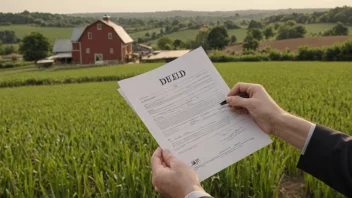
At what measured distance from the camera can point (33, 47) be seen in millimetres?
57625

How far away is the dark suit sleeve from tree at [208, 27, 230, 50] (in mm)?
64347

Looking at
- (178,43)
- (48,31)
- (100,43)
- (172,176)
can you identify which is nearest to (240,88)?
(172,176)

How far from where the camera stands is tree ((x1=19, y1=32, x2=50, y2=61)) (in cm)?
5728

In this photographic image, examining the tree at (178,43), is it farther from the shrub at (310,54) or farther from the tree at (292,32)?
the shrub at (310,54)

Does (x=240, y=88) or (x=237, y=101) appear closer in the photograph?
(x=237, y=101)

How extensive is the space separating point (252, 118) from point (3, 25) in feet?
425

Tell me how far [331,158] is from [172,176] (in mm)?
760

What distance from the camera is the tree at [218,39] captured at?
6525 centimetres

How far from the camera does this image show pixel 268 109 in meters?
1.95

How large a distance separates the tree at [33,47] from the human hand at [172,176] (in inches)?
2390

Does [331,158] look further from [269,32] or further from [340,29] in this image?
[269,32]

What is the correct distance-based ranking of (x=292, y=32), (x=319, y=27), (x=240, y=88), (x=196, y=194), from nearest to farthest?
1. (x=196, y=194)
2. (x=240, y=88)
3. (x=292, y=32)
4. (x=319, y=27)

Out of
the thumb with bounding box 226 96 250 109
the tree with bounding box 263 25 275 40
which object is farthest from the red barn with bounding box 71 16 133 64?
the tree with bounding box 263 25 275 40

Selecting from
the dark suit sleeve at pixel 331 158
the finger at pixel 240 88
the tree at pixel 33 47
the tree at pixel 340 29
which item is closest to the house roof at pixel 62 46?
the tree at pixel 33 47
